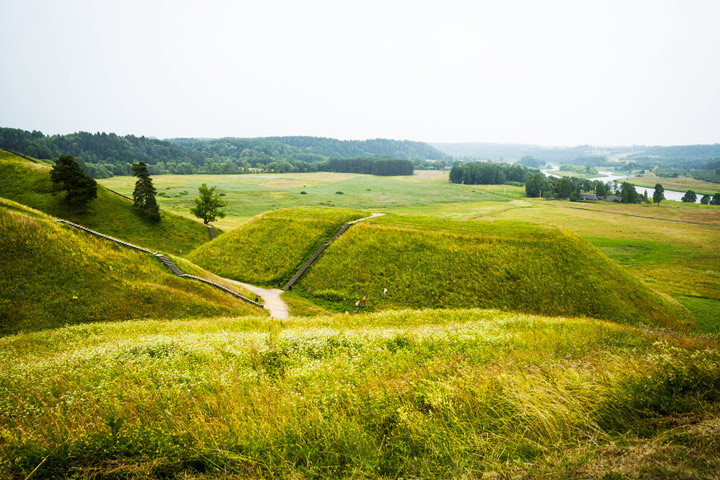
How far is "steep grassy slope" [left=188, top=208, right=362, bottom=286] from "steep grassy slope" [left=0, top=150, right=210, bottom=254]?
13192mm

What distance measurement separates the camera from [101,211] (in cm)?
5088

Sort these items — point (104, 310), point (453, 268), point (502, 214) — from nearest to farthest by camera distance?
point (104, 310)
point (453, 268)
point (502, 214)

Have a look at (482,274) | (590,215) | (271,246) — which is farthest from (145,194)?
(590,215)

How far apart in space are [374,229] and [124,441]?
35694mm

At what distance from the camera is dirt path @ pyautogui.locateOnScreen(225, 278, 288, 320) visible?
89.4 ft

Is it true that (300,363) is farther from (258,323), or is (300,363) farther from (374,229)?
(374,229)

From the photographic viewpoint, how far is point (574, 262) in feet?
110

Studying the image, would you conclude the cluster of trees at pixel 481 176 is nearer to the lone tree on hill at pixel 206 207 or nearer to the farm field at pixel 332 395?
the lone tree on hill at pixel 206 207

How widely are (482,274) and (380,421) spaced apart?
95.5 ft

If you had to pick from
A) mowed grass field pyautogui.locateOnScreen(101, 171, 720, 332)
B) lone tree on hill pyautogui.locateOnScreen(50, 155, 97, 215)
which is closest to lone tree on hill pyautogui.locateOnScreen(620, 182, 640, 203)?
mowed grass field pyautogui.locateOnScreen(101, 171, 720, 332)

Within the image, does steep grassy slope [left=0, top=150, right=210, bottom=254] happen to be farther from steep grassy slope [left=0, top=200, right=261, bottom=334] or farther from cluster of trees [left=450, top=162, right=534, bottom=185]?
cluster of trees [left=450, top=162, right=534, bottom=185]

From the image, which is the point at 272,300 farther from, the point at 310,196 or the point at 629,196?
the point at 629,196

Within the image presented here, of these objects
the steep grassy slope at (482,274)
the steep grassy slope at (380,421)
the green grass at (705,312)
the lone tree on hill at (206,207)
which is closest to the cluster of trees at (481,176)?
the lone tree on hill at (206,207)

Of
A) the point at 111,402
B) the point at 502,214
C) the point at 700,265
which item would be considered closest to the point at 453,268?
the point at 111,402
